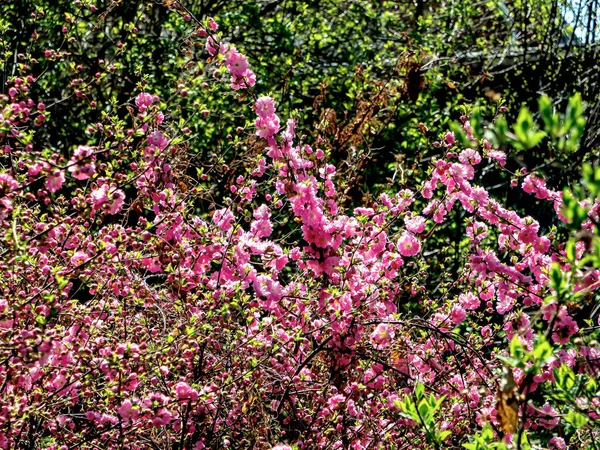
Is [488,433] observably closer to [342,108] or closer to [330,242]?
[330,242]

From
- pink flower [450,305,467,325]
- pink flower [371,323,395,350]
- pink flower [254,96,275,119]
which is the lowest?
pink flower [371,323,395,350]

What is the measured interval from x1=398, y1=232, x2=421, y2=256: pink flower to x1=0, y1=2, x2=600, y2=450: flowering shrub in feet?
0.05

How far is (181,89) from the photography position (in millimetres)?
3650

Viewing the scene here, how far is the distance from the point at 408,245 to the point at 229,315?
1.34 m

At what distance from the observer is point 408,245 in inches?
166

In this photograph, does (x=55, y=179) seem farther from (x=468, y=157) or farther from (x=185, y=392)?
(x=468, y=157)

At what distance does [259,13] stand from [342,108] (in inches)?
54.4

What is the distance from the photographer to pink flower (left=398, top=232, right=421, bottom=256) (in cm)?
421

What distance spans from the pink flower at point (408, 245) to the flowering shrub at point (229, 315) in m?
0.02

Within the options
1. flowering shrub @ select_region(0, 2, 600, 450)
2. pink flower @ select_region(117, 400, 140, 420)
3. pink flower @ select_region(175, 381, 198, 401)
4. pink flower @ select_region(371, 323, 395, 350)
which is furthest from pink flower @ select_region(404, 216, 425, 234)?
pink flower @ select_region(117, 400, 140, 420)

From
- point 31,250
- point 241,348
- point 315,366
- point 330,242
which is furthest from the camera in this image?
point 315,366

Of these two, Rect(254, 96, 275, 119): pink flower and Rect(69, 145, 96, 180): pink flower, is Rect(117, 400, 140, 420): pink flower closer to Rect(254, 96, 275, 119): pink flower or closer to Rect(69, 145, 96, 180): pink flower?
Rect(69, 145, 96, 180): pink flower

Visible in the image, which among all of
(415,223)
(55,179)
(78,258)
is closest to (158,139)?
(78,258)

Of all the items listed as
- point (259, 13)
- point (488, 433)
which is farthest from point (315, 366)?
point (259, 13)
